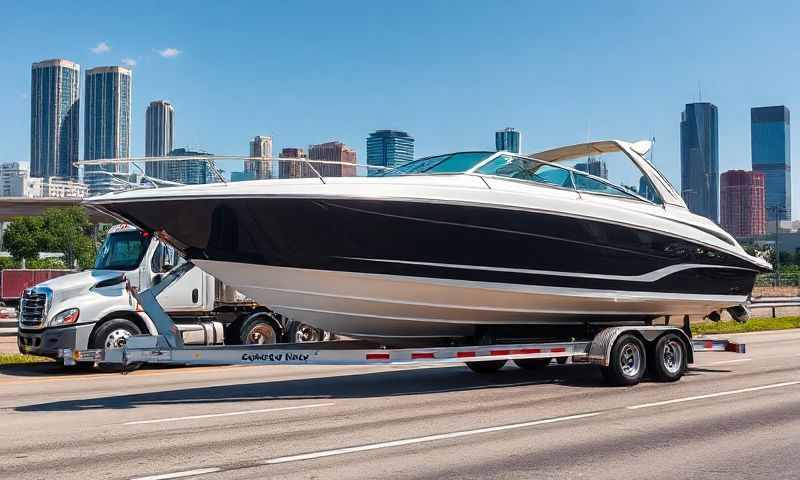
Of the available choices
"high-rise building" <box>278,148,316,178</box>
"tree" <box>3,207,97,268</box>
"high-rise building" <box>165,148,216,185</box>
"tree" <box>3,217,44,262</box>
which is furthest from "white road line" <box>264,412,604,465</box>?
"tree" <box>3,217,44,262</box>

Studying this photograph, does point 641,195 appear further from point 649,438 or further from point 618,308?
point 649,438

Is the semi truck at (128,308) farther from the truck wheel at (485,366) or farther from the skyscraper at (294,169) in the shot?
the truck wheel at (485,366)

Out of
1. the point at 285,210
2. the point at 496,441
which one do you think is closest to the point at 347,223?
the point at 285,210

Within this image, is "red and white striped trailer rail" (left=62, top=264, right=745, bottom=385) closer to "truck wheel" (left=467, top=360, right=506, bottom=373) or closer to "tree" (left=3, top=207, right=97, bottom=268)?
"truck wheel" (left=467, top=360, right=506, bottom=373)

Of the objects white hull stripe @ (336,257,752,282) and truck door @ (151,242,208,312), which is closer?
white hull stripe @ (336,257,752,282)

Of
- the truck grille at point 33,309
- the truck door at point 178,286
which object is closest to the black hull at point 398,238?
the truck grille at point 33,309

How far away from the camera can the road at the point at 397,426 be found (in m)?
6.49

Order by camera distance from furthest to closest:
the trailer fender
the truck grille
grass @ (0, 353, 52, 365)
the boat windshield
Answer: grass @ (0, 353, 52, 365), the truck grille, the trailer fender, the boat windshield

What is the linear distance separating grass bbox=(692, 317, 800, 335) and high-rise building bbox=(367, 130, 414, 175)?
13.4 m

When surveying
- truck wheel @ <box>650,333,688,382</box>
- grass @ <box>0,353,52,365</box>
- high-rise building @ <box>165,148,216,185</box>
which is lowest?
grass @ <box>0,353,52,365</box>

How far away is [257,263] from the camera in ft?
A: 32.2

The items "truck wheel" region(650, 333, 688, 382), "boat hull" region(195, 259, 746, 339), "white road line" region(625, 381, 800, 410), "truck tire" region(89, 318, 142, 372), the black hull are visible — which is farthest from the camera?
"truck tire" region(89, 318, 142, 372)

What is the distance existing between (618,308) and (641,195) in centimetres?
186

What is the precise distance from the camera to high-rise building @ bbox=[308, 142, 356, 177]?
33.3 ft
